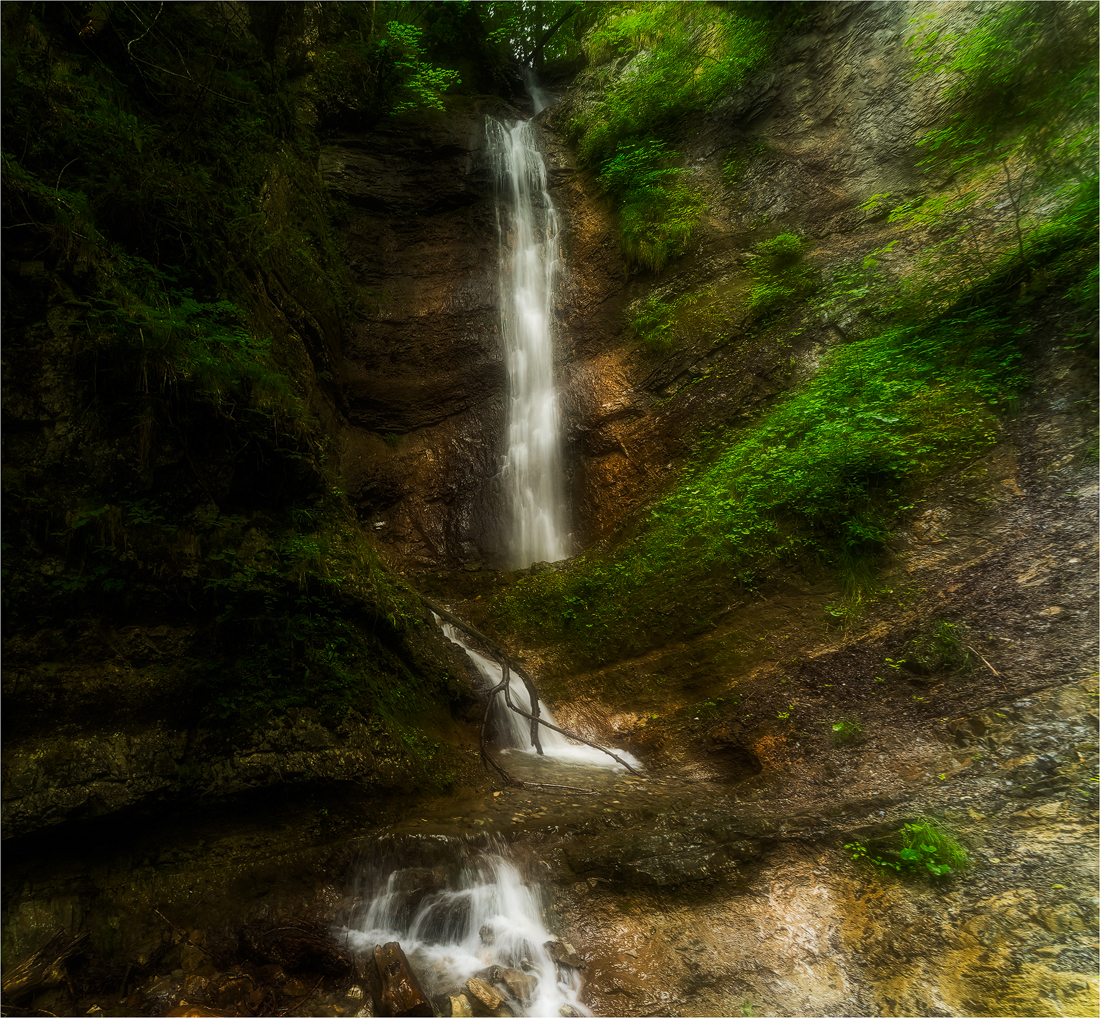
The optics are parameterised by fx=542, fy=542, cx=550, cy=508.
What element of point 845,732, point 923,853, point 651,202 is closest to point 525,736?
point 845,732

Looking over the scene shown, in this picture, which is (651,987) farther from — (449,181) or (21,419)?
(449,181)

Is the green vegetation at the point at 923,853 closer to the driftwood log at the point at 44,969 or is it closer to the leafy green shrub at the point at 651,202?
the driftwood log at the point at 44,969

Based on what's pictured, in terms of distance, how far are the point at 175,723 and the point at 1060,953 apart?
590 centimetres

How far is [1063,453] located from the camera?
543 centimetres

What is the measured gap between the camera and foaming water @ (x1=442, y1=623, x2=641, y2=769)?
21.0ft

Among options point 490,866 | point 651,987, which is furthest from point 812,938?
point 490,866

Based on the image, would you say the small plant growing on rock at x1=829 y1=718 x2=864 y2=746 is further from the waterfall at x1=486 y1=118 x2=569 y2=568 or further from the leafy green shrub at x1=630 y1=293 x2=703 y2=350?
the leafy green shrub at x1=630 y1=293 x2=703 y2=350

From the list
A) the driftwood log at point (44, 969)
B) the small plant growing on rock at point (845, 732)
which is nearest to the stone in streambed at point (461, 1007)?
the driftwood log at point (44, 969)

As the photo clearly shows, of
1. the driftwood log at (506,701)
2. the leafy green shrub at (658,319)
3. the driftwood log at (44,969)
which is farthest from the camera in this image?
the leafy green shrub at (658,319)

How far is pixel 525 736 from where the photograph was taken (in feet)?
22.1

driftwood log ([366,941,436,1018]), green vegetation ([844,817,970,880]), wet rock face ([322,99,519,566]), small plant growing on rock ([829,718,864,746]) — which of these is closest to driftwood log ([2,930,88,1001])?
driftwood log ([366,941,436,1018])

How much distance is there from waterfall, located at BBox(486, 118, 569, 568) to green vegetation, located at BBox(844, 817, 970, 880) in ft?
21.0

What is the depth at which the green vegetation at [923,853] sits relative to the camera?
3738mm

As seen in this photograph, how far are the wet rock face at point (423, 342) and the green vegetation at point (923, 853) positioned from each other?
7.04m
